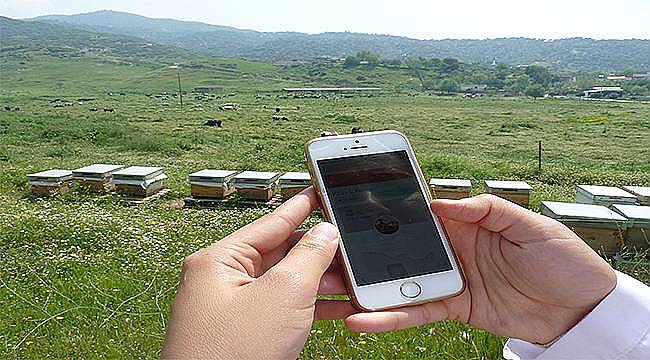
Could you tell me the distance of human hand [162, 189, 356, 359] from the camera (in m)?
1.35

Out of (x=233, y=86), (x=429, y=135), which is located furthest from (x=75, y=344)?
(x=233, y=86)

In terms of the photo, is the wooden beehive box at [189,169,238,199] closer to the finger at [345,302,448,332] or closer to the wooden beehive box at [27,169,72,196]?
the wooden beehive box at [27,169,72,196]

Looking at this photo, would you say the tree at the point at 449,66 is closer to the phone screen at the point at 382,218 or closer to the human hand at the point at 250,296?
the phone screen at the point at 382,218

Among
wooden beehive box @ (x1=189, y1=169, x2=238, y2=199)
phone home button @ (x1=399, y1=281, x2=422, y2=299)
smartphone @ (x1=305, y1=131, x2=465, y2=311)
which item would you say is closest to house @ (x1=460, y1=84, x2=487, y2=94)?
wooden beehive box @ (x1=189, y1=169, x2=238, y2=199)

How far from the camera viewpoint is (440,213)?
2.16 meters

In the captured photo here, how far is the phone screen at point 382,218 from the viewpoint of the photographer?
83.4 inches

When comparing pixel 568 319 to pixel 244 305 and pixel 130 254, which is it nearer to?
pixel 244 305

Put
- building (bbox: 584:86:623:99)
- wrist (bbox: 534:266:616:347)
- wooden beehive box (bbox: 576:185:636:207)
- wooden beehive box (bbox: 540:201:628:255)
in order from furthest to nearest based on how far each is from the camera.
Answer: building (bbox: 584:86:623:99), wooden beehive box (bbox: 576:185:636:207), wooden beehive box (bbox: 540:201:628:255), wrist (bbox: 534:266:616:347)

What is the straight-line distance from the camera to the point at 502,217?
207cm

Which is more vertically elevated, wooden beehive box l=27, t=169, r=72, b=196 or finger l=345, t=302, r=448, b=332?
finger l=345, t=302, r=448, b=332

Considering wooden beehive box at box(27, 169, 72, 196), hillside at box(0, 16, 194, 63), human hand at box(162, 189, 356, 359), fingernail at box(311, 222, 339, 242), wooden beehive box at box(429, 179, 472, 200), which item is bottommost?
hillside at box(0, 16, 194, 63)

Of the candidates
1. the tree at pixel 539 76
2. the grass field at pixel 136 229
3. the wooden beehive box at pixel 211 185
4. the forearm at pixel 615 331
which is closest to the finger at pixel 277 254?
the forearm at pixel 615 331

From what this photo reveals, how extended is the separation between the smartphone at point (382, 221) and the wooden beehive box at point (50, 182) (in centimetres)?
1012

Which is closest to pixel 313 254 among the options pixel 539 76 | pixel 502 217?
pixel 502 217
